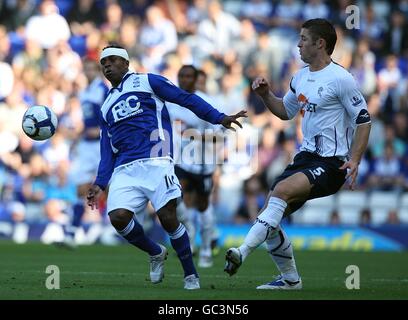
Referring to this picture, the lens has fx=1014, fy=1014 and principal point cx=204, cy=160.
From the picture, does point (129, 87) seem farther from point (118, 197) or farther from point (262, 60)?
point (262, 60)

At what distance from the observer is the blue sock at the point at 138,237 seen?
10047mm

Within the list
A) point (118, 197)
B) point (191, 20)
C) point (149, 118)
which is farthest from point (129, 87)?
point (191, 20)

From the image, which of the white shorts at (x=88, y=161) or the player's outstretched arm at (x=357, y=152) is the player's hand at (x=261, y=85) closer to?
the player's outstretched arm at (x=357, y=152)

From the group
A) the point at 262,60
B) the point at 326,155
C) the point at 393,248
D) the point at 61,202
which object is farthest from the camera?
the point at 262,60

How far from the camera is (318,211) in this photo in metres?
21.5

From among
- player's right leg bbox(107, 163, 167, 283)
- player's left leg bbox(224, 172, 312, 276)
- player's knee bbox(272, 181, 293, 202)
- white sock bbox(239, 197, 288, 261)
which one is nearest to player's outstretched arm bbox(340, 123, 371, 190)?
player's left leg bbox(224, 172, 312, 276)

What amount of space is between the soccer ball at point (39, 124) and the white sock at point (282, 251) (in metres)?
2.80

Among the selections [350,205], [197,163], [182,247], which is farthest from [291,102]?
[350,205]

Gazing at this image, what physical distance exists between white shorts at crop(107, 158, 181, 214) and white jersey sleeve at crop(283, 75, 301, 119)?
4.38 ft

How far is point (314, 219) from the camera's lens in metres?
21.4

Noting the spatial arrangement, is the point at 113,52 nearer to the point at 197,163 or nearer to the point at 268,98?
the point at 268,98

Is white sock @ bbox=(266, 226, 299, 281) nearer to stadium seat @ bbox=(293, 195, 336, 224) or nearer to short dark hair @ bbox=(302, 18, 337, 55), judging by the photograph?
short dark hair @ bbox=(302, 18, 337, 55)

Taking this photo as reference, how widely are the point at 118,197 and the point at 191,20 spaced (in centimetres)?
1576

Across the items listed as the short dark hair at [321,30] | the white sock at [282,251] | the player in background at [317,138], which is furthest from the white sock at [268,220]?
the short dark hair at [321,30]
